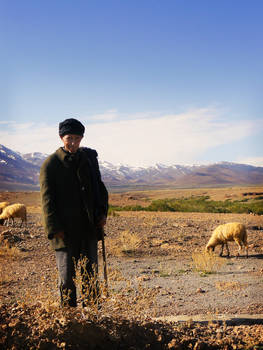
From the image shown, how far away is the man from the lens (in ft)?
10.2

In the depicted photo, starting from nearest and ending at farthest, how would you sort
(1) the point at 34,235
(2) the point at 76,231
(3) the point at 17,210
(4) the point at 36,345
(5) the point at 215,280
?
1. (4) the point at 36,345
2. (2) the point at 76,231
3. (5) the point at 215,280
4. (1) the point at 34,235
5. (3) the point at 17,210

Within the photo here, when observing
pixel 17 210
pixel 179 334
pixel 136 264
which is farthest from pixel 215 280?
pixel 17 210

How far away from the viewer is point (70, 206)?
124 inches

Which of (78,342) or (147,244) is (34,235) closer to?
(147,244)

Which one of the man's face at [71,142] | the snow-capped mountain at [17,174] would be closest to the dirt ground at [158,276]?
the man's face at [71,142]

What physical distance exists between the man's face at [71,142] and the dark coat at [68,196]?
54mm

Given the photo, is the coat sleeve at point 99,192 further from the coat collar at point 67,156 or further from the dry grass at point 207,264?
the dry grass at point 207,264

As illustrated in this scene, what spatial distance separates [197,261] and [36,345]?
5046 millimetres

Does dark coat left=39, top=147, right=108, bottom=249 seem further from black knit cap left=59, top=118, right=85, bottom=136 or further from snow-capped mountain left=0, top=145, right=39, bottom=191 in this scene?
snow-capped mountain left=0, top=145, right=39, bottom=191

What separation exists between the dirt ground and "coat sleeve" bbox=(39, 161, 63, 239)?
730mm

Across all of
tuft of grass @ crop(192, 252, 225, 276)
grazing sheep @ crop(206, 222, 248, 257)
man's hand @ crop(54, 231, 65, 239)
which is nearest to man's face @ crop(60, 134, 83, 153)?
man's hand @ crop(54, 231, 65, 239)

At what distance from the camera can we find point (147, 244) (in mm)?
9688

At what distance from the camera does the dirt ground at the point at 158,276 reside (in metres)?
4.04

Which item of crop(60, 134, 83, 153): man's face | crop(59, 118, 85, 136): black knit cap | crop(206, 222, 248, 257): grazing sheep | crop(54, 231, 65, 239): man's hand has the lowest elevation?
crop(206, 222, 248, 257): grazing sheep
